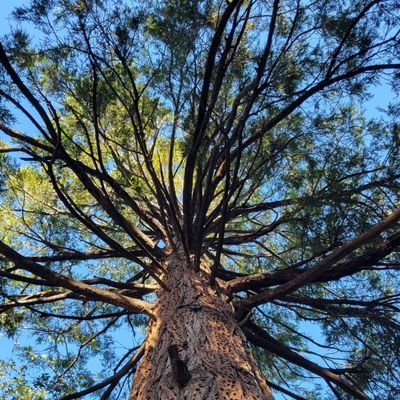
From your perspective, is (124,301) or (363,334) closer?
(124,301)

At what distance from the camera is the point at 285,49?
391cm

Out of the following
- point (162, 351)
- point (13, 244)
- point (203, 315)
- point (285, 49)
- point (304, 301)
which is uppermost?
point (13, 244)

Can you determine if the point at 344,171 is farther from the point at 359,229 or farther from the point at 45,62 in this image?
the point at 45,62

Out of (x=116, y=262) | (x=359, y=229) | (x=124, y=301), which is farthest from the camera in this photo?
(x=116, y=262)

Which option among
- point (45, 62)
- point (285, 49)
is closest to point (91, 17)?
point (45, 62)

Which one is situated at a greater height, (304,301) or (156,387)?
(304,301)

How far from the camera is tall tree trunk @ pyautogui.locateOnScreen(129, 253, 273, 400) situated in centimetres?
193

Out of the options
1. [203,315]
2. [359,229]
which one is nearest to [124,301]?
[203,315]

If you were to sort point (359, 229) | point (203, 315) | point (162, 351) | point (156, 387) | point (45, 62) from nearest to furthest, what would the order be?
1. point (156, 387)
2. point (162, 351)
3. point (203, 315)
4. point (359, 229)
5. point (45, 62)

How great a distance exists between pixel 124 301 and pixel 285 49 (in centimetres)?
245

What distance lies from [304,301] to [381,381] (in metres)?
0.87

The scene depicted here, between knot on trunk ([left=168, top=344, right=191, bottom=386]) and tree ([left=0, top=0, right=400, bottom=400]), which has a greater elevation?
A: tree ([left=0, top=0, right=400, bottom=400])

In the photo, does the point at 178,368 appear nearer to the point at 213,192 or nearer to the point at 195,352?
the point at 195,352

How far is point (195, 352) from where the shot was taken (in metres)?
2.28
